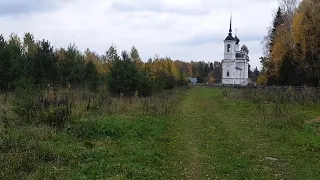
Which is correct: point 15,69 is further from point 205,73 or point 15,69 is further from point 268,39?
point 205,73

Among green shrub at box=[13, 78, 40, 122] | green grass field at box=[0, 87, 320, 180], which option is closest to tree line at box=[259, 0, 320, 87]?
green grass field at box=[0, 87, 320, 180]

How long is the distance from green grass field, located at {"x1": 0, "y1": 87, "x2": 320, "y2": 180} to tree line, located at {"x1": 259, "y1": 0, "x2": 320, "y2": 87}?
20.3 metres

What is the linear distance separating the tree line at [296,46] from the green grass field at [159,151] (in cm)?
2034

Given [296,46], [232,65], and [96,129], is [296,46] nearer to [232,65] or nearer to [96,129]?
[96,129]

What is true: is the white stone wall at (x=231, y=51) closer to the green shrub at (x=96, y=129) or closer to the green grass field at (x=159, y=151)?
the green grass field at (x=159, y=151)

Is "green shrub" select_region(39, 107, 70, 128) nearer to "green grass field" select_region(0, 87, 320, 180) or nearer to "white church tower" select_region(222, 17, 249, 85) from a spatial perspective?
"green grass field" select_region(0, 87, 320, 180)

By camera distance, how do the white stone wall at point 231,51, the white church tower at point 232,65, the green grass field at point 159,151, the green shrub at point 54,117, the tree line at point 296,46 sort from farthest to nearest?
the white church tower at point 232,65 < the white stone wall at point 231,51 < the tree line at point 296,46 < the green shrub at point 54,117 < the green grass field at point 159,151

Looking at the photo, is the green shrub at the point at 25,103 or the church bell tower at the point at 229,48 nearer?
the green shrub at the point at 25,103

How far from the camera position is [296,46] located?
1574 inches

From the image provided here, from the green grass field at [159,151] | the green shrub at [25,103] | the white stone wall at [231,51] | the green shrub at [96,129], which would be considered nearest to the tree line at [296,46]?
the green grass field at [159,151]

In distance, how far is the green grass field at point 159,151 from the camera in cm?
913

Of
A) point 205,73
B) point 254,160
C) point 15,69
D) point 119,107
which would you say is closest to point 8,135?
point 254,160

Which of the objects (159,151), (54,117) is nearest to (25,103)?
(54,117)

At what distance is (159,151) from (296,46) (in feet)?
106
